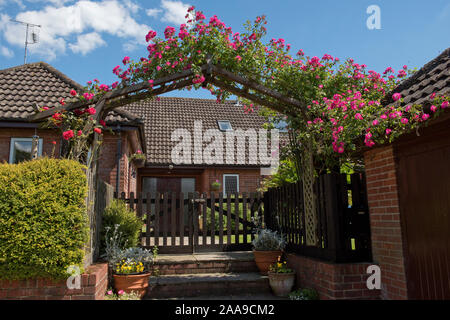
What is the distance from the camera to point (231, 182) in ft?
50.8

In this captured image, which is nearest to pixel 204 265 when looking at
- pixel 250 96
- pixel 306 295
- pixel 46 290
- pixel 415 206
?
pixel 306 295

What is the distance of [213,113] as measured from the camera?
1839cm

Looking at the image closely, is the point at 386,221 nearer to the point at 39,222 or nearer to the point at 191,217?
the point at 191,217

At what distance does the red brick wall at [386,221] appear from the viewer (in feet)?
14.7

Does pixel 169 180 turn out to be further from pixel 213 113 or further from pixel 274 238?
pixel 274 238

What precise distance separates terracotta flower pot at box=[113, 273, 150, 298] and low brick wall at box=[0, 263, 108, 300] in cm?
109

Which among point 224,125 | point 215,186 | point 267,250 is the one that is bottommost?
point 267,250

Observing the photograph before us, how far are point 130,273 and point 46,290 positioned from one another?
151 cm

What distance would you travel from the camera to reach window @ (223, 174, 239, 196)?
603 inches

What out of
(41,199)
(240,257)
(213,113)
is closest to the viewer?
(41,199)

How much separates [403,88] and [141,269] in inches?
208

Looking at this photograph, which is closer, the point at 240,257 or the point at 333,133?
the point at 333,133

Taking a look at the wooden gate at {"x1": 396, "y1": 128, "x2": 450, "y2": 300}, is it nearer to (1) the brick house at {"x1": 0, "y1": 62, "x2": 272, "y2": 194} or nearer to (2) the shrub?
(2) the shrub

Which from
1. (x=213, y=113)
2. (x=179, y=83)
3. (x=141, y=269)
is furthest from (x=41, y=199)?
(x=213, y=113)
